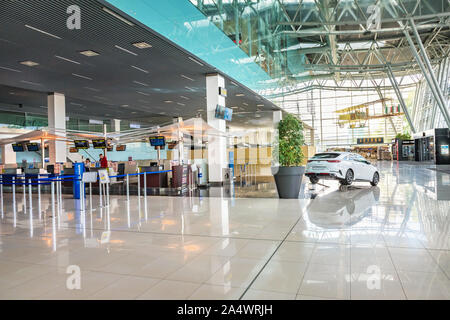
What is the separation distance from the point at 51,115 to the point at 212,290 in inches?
732

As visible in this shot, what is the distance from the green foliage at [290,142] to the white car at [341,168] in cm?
276

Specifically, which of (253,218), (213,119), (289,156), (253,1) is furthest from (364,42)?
(253,218)

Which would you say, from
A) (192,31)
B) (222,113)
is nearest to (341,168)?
(222,113)

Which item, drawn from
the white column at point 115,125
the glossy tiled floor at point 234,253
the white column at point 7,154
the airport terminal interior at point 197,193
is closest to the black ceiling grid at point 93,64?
the airport terminal interior at point 197,193

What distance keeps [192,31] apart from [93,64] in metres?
4.50

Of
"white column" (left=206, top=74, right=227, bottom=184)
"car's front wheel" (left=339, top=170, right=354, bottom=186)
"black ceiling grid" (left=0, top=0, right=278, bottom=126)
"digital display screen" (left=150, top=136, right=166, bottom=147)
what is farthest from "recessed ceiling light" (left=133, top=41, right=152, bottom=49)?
"car's front wheel" (left=339, top=170, right=354, bottom=186)

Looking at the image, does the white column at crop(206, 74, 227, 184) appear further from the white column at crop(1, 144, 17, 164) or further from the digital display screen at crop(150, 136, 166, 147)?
the white column at crop(1, 144, 17, 164)

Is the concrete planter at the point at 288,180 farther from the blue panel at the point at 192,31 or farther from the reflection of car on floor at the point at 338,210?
the blue panel at the point at 192,31

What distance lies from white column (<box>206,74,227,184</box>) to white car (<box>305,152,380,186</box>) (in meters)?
4.19

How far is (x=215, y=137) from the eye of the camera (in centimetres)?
1529

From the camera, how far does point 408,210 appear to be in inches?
296

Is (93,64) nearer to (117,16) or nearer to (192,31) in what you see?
(192,31)

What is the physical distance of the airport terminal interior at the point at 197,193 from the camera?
352 centimetres

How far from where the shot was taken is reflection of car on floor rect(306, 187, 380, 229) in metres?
6.34
